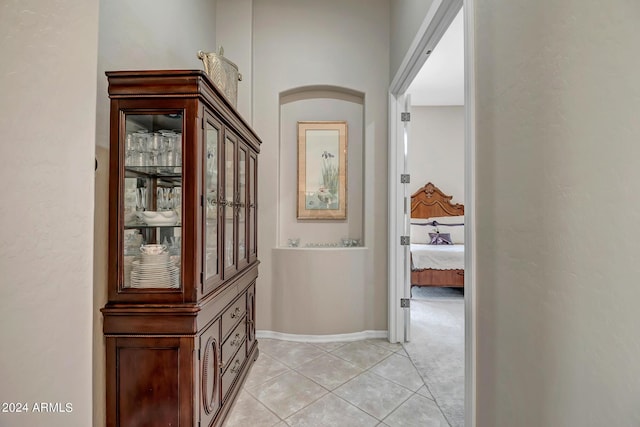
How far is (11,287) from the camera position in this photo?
0.65 metres

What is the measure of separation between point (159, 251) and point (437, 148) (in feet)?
19.0

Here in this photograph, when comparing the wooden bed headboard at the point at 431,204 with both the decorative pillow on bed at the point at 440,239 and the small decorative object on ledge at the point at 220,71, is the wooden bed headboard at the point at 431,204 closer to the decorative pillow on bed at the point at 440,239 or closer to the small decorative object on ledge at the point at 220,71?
the decorative pillow on bed at the point at 440,239

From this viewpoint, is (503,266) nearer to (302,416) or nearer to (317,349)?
(302,416)

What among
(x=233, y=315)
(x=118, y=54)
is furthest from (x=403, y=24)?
(x=233, y=315)

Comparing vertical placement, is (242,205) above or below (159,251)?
above

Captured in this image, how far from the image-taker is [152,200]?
1489 millimetres

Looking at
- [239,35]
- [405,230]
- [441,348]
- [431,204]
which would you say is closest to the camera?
[441,348]

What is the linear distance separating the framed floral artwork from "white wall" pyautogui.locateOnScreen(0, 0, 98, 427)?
2499mm

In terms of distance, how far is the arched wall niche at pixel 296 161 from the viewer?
3295mm

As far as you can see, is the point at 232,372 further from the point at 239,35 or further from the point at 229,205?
the point at 239,35

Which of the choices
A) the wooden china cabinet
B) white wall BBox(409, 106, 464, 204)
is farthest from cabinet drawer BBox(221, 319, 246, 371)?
white wall BBox(409, 106, 464, 204)

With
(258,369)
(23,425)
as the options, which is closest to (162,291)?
(23,425)

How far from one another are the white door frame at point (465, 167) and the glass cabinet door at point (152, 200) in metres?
1.37

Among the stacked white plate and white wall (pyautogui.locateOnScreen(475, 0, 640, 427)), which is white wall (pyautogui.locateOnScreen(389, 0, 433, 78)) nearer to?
white wall (pyautogui.locateOnScreen(475, 0, 640, 427))
